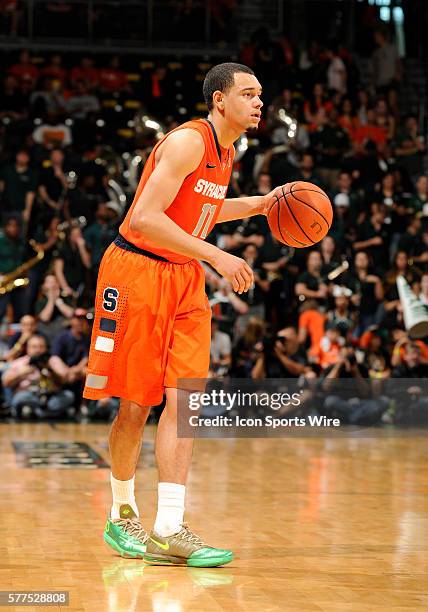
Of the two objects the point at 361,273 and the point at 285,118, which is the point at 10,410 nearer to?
the point at 361,273

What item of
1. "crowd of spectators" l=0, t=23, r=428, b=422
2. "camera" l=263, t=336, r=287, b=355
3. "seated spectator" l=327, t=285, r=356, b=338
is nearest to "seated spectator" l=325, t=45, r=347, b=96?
"crowd of spectators" l=0, t=23, r=428, b=422

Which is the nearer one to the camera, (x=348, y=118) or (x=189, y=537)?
(x=189, y=537)

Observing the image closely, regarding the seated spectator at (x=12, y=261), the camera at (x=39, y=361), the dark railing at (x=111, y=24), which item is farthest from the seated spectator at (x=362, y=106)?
the camera at (x=39, y=361)

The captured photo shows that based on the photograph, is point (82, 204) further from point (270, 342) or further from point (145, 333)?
point (145, 333)

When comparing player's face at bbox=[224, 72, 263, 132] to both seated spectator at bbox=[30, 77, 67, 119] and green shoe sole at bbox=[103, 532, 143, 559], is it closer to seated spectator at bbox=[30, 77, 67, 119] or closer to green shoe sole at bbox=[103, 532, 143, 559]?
green shoe sole at bbox=[103, 532, 143, 559]

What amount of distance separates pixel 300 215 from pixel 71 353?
641 centimetres

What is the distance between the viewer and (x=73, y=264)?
12047 millimetres

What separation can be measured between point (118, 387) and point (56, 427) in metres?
5.83

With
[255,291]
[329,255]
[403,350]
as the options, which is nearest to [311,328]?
[255,291]

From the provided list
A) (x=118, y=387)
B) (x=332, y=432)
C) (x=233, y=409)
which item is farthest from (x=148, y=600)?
(x=332, y=432)

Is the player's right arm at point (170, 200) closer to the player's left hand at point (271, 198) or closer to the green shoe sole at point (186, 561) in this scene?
the player's left hand at point (271, 198)

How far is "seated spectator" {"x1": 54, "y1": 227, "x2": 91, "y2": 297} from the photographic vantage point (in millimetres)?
11922

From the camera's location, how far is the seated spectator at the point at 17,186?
13180mm

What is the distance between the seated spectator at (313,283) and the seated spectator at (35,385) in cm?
251
